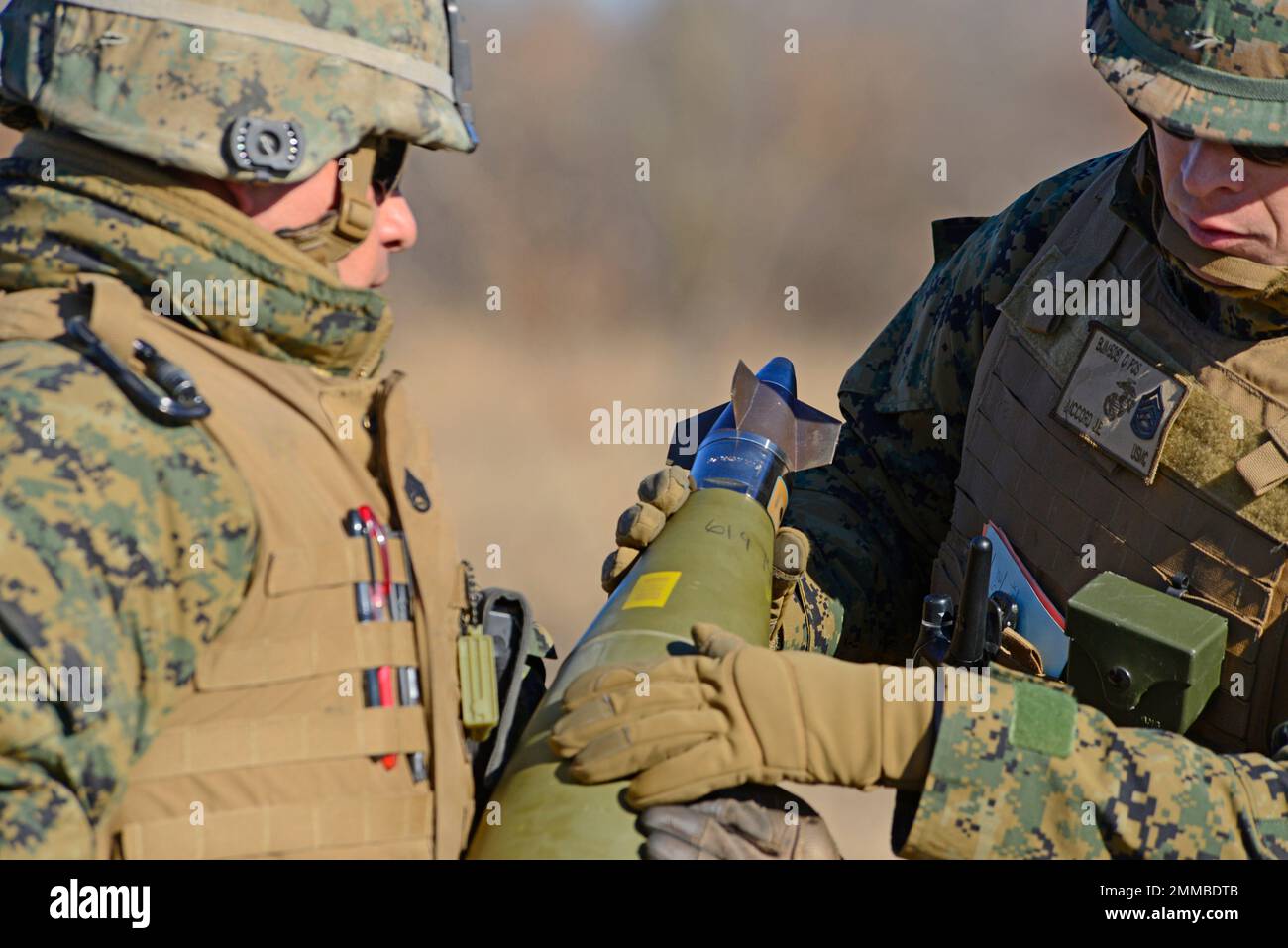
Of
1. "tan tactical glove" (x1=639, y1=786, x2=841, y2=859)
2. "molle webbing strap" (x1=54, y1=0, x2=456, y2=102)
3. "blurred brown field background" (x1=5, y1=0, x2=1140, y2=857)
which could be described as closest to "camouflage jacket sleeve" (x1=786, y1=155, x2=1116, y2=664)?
"tan tactical glove" (x1=639, y1=786, x2=841, y2=859)

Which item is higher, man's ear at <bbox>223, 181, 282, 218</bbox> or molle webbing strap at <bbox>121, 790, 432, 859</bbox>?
man's ear at <bbox>223, 181, 282, 218</bbox>

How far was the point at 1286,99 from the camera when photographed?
440cm

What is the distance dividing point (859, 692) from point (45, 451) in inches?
65.8

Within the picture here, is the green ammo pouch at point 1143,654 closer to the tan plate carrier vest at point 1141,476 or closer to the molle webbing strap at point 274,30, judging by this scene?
the tan plate carrier vest at point 1141,476

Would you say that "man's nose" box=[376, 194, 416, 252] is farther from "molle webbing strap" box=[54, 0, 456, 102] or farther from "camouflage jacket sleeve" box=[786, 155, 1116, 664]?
"camouflage jacket sleeve" box=[786, 155, 1116, 664]

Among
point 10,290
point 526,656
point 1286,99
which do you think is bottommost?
point 526,656

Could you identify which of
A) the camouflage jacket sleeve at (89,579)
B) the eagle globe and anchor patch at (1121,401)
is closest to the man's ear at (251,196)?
the camouflage jacket sleeve at (89,579)

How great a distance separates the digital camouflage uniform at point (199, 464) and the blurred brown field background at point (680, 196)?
39.3ft

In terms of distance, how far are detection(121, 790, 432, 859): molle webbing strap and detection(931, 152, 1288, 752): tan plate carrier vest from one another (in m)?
2.42

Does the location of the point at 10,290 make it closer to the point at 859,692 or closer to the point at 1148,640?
the point at 859,692

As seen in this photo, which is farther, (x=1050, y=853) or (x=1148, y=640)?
(x=1148, y=640)

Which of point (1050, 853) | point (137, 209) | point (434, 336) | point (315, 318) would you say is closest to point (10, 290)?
point (137, 209)

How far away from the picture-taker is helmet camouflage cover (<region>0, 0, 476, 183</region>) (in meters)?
3.21

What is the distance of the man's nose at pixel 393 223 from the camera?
12.0 ft
